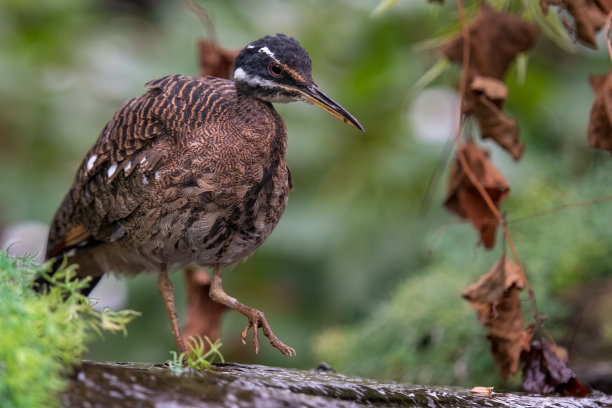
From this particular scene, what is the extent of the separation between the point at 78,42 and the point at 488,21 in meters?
4.14

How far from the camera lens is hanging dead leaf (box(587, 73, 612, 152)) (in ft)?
11.1

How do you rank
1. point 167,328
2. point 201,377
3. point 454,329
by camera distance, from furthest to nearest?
point 167,328 → point 454,329 → point 201,377

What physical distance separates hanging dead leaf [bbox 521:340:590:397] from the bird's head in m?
1.20

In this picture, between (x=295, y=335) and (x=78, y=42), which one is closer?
(x=295, y=335)

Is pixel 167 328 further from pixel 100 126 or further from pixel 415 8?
pixel 415 8

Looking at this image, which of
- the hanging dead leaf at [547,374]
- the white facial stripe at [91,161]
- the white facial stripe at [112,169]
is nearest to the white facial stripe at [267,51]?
the white facial stripe at [112,169]

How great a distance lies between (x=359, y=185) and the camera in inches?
233

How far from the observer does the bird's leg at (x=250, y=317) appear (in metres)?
3.20

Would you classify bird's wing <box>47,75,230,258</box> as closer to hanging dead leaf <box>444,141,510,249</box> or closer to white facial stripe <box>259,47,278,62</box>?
white facial stripe <box>259,47,278,62</box>

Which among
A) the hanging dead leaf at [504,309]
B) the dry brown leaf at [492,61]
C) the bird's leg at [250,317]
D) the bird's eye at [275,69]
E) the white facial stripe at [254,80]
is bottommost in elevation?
the bird's leg at [250,317]

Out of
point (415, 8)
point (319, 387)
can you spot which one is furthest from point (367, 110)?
point (319, 387)

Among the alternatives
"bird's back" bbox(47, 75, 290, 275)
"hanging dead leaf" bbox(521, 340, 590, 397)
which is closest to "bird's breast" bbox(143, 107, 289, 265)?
"bird's back" bbox(47, 75, 290, 275)

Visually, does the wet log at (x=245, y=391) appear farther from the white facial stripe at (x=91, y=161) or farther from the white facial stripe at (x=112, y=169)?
the white facial stripe at (x=91, y=161)

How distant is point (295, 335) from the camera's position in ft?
18.4
